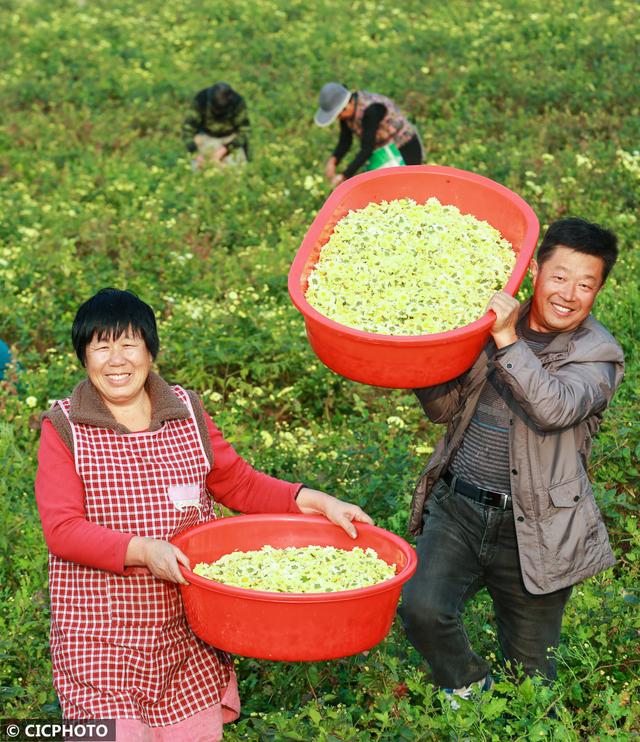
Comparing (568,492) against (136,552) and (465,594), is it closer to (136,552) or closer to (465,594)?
(465,594)

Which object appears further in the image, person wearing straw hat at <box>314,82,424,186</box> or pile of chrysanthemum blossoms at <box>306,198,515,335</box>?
person wearing straw hat at <box>314,82,424,186</box>

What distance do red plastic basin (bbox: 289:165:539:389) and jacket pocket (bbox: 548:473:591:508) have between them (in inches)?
18.8

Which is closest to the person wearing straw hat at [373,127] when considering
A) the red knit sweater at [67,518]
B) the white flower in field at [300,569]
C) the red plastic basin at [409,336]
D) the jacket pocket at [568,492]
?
the red plastic basin at [409,336]

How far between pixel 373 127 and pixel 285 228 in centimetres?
112

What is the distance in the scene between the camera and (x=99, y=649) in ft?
10.3

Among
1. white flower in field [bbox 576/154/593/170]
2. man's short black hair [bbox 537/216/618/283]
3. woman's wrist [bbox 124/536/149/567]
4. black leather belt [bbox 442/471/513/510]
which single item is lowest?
woman's wrist [bbox 124/536/149/567]

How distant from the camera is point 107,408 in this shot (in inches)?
129

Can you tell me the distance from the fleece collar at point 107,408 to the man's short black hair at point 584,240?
1208mm

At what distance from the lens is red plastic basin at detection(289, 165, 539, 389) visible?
310 cm

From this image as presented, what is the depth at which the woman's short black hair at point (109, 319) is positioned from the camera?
3229 mm

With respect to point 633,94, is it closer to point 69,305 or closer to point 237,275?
point 237,275

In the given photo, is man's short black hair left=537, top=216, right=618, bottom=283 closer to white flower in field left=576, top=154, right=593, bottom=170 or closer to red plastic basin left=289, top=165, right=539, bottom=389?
red plastic basin left=289, top=165, right=539, bottom=389

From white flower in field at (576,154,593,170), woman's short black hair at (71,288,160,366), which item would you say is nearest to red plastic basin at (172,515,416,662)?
woman's short black hair at (71,288,160,366)

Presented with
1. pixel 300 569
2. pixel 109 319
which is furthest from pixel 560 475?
pixel 109 319
